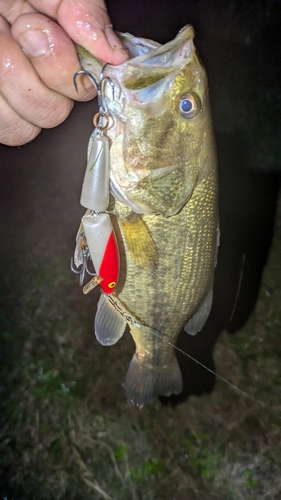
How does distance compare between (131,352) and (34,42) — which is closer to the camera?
(34,42)

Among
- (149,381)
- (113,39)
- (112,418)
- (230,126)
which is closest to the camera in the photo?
(113,39)

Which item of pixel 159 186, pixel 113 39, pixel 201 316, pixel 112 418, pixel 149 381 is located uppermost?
pixel 113 39

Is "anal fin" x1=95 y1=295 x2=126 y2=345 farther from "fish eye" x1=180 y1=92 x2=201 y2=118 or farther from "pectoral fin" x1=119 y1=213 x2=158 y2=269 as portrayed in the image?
"fish eye" x1=180 y1=92 x2=201 y2=118

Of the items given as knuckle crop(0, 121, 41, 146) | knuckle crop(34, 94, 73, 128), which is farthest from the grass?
knuckle crop(34, 94, 73, 128)

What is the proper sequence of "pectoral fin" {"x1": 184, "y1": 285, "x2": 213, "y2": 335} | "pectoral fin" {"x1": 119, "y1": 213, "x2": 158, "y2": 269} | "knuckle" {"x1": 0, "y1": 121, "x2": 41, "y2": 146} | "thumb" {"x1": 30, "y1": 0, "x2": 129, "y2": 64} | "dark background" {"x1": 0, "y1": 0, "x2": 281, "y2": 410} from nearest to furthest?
1. "thumb" {"x1": 30, "y1": 0, "x2": 129, "y2": 64}
2. "pectoral fin" {"x1": 119, "y1": 213, "x2": 158, "y2": 269}
3. "knuckle" {"x1": 0, "y1": 121, "x2": 41, "y2": 146}
4. "pectoral fin" {"x1": 184, "y1": 285, "x2": 213, "y2": 335}
5. "dark background" {"x1": 0, "y1": 0, "x2": 281, "y2": 410}

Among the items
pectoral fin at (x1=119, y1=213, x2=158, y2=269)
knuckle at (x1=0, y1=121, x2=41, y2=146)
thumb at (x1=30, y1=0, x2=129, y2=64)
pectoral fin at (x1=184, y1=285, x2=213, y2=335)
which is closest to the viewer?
thumb at (x1=30, y1=0, x2=129, y2=64)

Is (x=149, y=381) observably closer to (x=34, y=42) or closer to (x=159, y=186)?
(x=159, y=186)

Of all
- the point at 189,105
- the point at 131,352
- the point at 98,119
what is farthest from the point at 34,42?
the point at 131,352

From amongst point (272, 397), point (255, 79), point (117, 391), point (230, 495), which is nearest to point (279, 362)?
point (272, 397)
